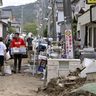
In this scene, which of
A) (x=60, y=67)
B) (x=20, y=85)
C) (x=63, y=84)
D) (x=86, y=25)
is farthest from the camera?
(x=86, y=25)

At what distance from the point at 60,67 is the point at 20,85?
5.76 ft

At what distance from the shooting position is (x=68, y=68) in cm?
1620

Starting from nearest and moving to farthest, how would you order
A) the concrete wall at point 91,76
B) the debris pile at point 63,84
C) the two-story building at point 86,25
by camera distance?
the debris pile at point 63,84 < the concrete wall at point 91,76 < the two-story building at point 86,25

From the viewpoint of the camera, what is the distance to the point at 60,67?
16109mm

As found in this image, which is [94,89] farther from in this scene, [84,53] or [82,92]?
[84,53]

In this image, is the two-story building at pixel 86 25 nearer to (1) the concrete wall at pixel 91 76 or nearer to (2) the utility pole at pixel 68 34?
(2) the utility pole at pixel 68 34

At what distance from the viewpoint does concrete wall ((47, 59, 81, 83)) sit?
1595 centimetres

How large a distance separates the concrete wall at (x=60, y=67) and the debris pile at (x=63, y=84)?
1.86ft

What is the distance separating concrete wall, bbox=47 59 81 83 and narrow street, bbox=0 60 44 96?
0.83 meters

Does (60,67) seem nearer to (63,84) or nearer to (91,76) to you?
(63,84)

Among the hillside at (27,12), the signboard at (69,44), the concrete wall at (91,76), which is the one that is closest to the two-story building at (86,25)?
the signboard at (69,44)

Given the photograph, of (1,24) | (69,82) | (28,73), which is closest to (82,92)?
(69,82)

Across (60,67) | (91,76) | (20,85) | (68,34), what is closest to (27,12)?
(68,34)

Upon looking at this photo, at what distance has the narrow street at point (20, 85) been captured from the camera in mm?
14539
